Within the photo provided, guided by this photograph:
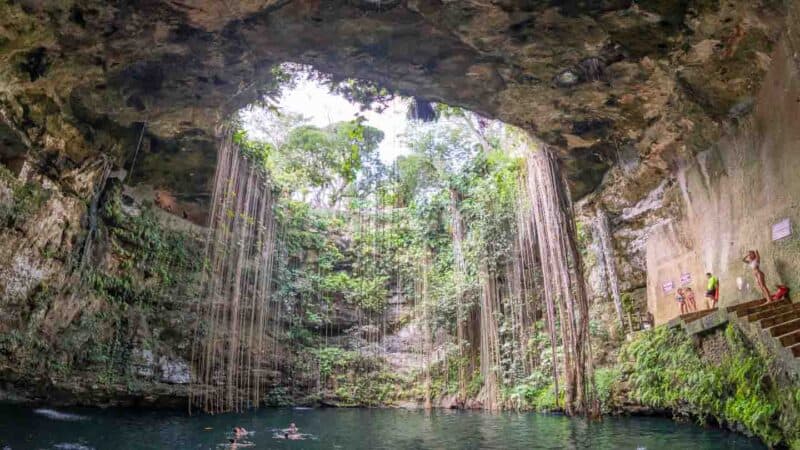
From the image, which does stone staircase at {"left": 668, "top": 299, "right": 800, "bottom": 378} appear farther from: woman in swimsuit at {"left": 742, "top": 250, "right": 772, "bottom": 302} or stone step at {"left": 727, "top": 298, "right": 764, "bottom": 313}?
woman in swimsuit at {"left": 742, "top": 250, "right": 772, "bottom": 302}

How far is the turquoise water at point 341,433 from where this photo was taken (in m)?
5.96

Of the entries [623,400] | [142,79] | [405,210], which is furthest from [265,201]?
[623,400]

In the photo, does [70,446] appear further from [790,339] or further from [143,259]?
[790,339]

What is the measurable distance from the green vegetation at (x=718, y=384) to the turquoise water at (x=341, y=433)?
34 cm

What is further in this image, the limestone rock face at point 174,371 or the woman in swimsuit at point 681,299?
the limestone rock face at point 174,371

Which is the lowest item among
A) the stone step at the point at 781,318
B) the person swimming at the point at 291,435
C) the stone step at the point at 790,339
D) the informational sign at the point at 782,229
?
the person swimming at the point at 291,435

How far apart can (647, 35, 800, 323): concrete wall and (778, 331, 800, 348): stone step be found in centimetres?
113

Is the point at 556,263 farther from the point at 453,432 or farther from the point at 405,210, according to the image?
the point at 405,210

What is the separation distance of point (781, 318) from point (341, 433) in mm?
5796

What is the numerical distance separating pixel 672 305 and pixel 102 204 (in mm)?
9903

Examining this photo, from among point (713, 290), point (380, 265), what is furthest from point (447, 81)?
point (380, 265)

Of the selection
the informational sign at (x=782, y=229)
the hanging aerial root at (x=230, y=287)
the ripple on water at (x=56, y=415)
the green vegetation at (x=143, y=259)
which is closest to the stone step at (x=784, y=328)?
the informational sign at (x=782, y=229)

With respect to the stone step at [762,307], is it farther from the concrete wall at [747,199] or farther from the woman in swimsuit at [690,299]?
the woman in swimsuit at [690,299]

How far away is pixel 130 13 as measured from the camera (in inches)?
222
